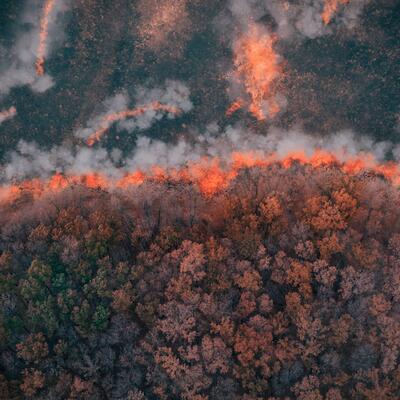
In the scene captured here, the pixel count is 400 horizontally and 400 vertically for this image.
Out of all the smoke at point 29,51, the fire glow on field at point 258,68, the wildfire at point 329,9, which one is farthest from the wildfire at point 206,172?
the wildfire at point 329,9

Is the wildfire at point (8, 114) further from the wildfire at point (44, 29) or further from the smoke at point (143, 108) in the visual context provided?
the smoke at point (143, 108)

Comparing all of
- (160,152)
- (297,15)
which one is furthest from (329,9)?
(160,152)

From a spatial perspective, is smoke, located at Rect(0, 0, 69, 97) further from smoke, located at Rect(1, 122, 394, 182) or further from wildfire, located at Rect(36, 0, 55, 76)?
smoke, located at Rect(1, 122, 394, 182)

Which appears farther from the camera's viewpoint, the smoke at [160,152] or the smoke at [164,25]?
the smoke at [160,152]

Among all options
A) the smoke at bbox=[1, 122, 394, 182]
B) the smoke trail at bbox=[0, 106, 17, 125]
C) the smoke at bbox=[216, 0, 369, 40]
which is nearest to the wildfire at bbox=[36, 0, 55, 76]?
the smoke trail at bbox=[0, 106, 17, 125]

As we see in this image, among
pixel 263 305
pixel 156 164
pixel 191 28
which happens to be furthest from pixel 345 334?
pixel 191 28

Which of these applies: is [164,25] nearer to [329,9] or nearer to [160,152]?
[160,152]
